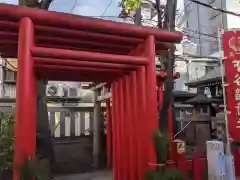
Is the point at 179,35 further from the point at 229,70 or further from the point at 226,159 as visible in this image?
the point at 226,159

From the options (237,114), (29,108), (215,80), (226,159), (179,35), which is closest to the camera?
(29,108)

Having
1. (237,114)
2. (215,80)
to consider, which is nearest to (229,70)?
(237,114)

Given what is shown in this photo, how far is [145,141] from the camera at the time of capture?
16.9 feet

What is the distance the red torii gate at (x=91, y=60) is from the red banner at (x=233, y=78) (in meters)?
1.55

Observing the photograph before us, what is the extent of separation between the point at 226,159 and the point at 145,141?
1.84 m

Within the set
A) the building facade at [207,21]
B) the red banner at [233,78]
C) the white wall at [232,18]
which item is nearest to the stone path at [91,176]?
the red banner at [233,78]

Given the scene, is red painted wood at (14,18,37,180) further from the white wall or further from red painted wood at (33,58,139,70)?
the white wall

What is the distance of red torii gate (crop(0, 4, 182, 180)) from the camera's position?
4297 mm

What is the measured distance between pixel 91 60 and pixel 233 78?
3320 millimetres

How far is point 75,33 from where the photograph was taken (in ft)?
16.0

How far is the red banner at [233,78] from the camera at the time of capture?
6.10 m

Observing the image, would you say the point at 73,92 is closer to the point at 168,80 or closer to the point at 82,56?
the point at 168,80

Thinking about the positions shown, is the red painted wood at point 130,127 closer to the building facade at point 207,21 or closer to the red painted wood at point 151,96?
the red painted wood at point 151,96

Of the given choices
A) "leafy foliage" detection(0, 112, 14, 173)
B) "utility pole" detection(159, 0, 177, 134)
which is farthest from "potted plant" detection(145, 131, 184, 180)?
"leafy foliage" detection(0, 112, 14, 173)
